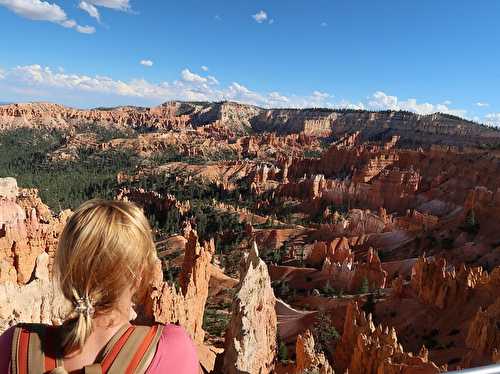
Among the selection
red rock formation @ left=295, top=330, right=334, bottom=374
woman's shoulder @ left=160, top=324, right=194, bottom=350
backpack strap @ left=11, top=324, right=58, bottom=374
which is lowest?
red rock formation @ left=295, top=330, right=334, bottom=374

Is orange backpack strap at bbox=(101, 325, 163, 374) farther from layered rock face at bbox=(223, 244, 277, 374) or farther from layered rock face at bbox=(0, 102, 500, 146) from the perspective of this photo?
layered rock face at bbox=(0, 102, 500, 146)

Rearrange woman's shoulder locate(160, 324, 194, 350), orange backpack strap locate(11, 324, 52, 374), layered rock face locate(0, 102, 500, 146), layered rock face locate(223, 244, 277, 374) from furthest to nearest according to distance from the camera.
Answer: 1. layered rock face locate(0, 102, 500, 146)
2. layered rock face locate(223, 244, 277, 374)
3. woman's shoulder locate(160, 324, 194, 350)
4. orange backpack strap locate(11, 324, 52, 374)

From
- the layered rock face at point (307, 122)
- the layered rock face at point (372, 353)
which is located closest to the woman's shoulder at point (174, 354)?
the layered rock face at point (372, 353)

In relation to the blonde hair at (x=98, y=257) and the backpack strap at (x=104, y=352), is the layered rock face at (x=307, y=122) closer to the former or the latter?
the blonde hair at (x=98, y=257)

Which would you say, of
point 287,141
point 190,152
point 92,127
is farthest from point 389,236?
point 92,127

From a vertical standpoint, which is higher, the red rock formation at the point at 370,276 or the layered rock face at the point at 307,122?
the layered rock face at the point at 307,122

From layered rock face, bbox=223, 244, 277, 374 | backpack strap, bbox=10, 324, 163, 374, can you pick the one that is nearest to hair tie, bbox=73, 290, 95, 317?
backpack strap, bbox=10, 324, 163, 374

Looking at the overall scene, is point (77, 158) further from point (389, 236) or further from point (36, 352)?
point (36, 352)

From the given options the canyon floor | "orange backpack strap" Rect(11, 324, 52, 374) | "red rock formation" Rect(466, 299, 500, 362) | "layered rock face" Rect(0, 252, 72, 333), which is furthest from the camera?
"red rock formation" Rect(466, 299, 500, 362)
